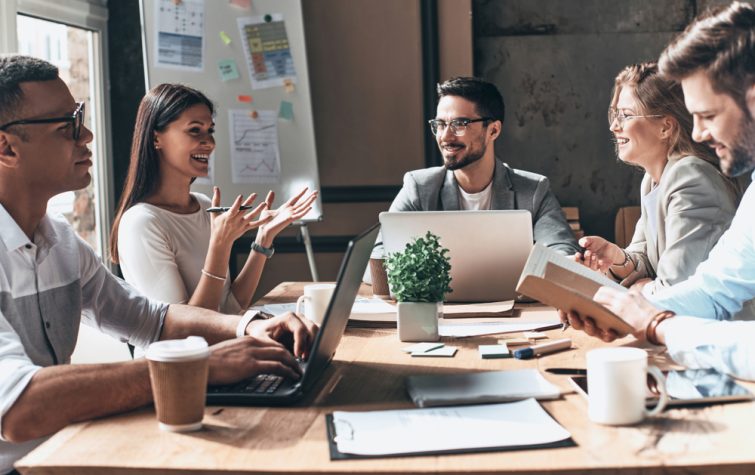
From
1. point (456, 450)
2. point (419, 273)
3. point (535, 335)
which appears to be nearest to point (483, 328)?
point (535, 335)

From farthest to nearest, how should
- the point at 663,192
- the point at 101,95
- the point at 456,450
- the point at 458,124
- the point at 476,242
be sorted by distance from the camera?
the point at 101,95, the point at 458,124, the point at 663,192, the point at 476,242, the point at 456,450

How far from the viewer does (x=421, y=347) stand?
5.64ft

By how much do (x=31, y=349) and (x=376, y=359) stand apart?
64 cm

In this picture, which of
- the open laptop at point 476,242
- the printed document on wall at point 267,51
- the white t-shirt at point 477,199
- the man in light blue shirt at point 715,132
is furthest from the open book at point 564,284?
the printed document on wall at point 267,51

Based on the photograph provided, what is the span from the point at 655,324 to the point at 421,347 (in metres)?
0.44

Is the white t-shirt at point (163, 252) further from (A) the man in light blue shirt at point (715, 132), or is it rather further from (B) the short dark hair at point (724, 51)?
(B) the short dark hair at point (724, 51)

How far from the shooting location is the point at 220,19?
3.93 meters

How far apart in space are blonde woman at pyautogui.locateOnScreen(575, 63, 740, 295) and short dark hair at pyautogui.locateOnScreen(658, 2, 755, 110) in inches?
28.2

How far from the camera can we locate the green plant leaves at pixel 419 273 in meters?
1.77

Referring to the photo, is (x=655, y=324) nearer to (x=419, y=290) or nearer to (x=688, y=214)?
(x=419, y=290)

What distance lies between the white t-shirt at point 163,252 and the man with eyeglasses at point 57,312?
0.41 m

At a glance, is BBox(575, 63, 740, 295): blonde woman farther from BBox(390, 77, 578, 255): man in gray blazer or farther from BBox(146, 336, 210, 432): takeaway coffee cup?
BBox(146, 336, 210, 432): takeaway coffee cup

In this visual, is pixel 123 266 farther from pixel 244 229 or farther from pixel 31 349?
pixel 31 349

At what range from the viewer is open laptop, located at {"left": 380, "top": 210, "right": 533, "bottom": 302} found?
2186 millimetres
